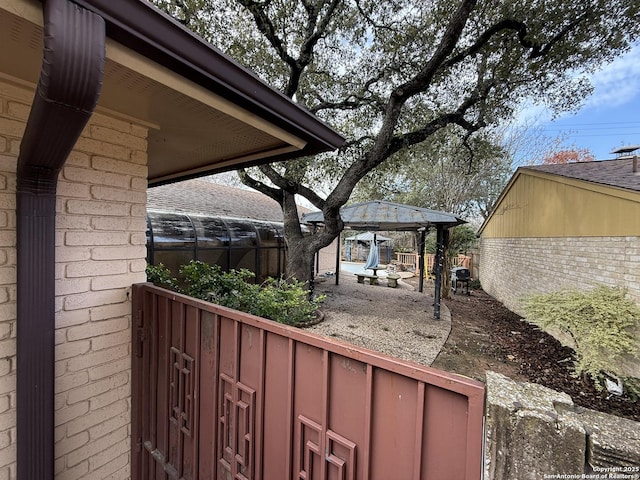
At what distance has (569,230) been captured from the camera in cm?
655

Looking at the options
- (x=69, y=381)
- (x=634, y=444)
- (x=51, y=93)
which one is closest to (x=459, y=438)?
(x=634, y=444)

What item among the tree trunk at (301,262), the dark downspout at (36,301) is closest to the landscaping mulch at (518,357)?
the tree trunk at (301,262)

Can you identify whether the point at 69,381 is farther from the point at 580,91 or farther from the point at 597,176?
the point at 580,91

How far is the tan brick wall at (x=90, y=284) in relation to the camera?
1.60 meters

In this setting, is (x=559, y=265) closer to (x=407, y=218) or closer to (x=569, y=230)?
(x=569, y=230)

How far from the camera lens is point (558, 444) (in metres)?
0.79

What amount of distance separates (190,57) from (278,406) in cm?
169

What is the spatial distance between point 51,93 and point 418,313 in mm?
8380

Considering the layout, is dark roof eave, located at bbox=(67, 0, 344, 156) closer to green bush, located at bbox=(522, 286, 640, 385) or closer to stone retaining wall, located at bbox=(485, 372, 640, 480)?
stone retaining wall, located at bbox=(485, 372, 640, 480)

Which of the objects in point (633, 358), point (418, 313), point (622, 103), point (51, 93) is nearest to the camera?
point (51, 93)

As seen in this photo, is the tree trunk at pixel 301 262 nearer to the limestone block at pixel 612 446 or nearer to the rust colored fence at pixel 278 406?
the rust colored fence at pixel 278 406

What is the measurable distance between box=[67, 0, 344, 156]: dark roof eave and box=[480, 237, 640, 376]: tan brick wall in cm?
612

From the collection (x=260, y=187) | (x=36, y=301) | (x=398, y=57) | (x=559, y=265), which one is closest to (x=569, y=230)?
(x=559, y=265)

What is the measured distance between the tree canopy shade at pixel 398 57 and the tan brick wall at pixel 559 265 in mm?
3942
